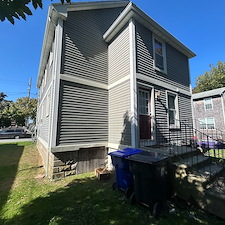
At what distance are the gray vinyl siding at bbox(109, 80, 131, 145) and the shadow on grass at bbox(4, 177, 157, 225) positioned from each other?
7.69 ft

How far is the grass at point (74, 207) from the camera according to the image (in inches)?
111

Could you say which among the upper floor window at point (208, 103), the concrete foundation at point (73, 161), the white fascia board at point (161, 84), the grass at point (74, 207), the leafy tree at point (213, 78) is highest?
the leafy tree at point (213, 78)

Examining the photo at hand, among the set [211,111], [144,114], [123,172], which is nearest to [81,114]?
[144,114]

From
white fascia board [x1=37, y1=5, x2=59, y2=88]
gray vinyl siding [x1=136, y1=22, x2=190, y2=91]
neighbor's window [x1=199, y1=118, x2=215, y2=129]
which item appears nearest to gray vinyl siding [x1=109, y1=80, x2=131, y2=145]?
gray vinyl siding [x1=136, y1=22, x2=190, y2=91]

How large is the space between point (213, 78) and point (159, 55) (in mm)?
29372

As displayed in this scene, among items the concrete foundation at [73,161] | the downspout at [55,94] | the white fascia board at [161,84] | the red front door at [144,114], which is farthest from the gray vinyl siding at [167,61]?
the concrete foundation at [73,161]

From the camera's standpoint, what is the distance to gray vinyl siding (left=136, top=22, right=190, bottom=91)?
6.28 m

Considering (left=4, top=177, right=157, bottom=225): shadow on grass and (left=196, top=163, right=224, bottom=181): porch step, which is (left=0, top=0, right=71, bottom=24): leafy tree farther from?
(left=196, top=163, right=224, bottom=181): porch step

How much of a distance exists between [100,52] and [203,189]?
730 cm

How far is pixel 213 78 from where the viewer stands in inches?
1141

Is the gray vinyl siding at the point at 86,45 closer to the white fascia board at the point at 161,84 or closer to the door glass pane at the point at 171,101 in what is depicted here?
the white fascia board at the point at 161,84

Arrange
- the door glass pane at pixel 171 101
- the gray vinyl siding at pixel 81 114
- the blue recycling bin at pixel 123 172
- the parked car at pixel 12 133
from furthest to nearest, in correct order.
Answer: the parked car at pixel 12 133 < the door glass pane at pixel 171 101 < the gray vinyl siding at pixel 81 114 < the blue recycling bin at pixel 123 172

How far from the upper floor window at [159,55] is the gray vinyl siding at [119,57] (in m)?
1.82

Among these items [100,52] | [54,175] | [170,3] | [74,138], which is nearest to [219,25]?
[170,3]
